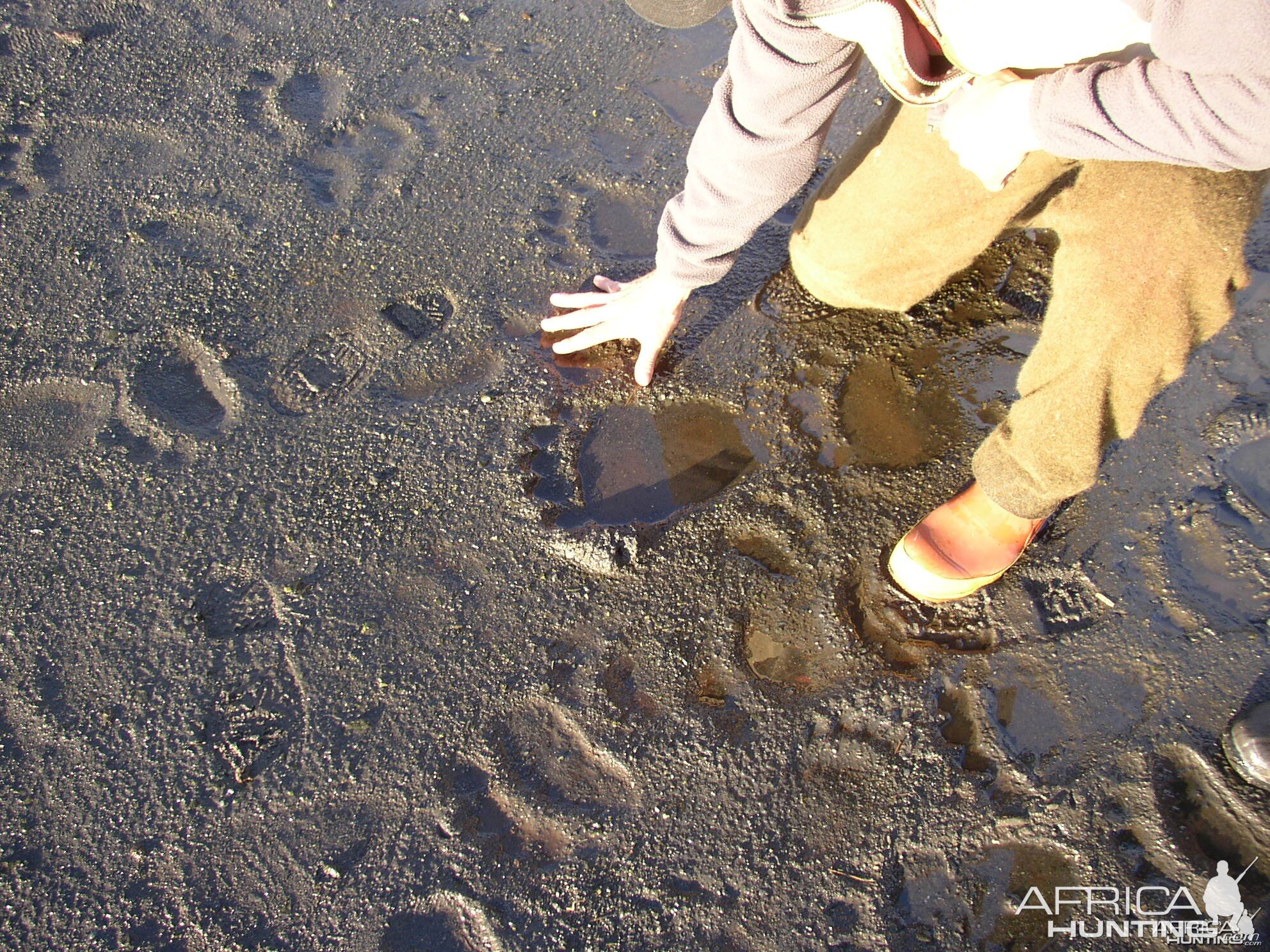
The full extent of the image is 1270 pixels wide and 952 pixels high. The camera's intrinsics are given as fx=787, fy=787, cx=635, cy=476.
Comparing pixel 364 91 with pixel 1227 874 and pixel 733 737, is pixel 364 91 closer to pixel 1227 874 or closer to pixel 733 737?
pixel 733 737

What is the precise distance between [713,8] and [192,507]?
144 cm

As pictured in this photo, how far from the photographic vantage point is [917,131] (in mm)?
1670

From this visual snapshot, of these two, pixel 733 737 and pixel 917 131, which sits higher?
pixel 917 131

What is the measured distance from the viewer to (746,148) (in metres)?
1.48

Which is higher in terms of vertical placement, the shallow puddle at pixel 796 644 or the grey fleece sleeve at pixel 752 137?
the grey fleece sleeve at pixel 752 137

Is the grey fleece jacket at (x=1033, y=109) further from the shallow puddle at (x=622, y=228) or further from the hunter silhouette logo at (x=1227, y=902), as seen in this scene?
the hunter silhouette logo at (x=1227, y=902)

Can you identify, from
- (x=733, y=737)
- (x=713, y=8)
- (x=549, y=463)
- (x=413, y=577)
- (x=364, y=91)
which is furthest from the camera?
(x=364, y=91)

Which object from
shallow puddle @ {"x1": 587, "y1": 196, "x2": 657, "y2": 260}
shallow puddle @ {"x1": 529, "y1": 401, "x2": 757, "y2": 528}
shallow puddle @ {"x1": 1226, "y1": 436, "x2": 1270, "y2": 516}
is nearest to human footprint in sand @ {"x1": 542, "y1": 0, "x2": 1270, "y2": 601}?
shallow puddle @ {"x1": 529, "y1": 401, "x2": 757, "y2": 528}

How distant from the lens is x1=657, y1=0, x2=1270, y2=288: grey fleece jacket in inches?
40.6

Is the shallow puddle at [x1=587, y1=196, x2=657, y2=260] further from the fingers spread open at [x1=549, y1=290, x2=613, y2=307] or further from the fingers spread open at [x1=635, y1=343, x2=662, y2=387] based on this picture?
the fingers spread open at [x1=635, y1=343, x2=662, y2=387]

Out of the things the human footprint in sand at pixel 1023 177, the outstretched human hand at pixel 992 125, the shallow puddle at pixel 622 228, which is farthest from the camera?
the shallow puddle at pixel 622 228

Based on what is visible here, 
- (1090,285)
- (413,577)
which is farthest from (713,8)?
(413,577)

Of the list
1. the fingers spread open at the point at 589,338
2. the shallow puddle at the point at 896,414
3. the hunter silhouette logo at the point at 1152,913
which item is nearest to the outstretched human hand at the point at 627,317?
the fingers spread open at the point at 589,338

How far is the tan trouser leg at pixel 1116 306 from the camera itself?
1.35m
